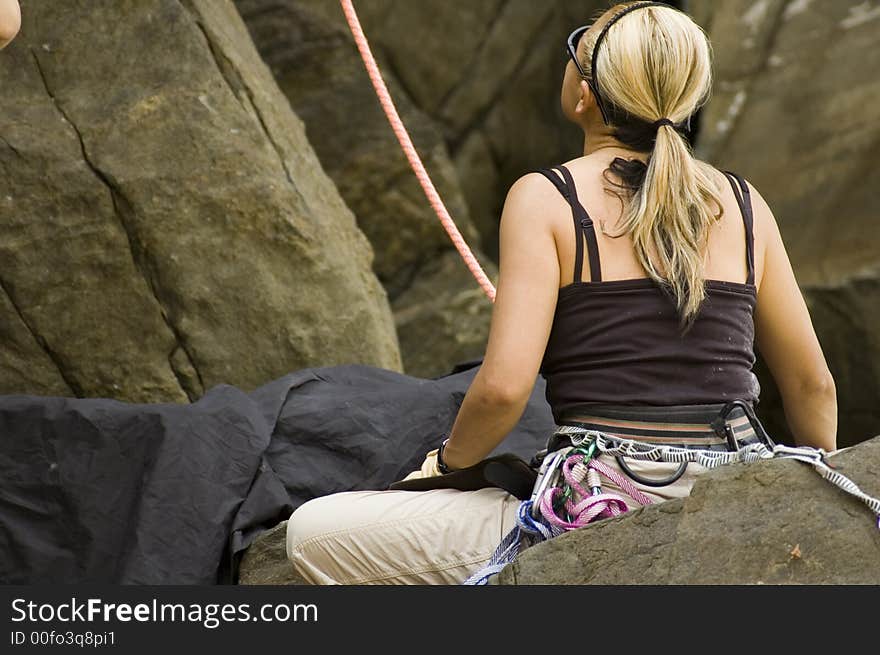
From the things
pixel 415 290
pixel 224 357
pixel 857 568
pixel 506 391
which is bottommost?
pixel 415 290

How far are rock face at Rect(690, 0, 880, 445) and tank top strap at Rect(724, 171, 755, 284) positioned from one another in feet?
12.1

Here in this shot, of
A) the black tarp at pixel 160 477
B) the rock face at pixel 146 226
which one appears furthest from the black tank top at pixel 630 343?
the rock face at pixel 146 226

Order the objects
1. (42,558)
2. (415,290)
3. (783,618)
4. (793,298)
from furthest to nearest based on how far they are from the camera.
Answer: (415,290) < (42,558) < (793,298) < (783,618)

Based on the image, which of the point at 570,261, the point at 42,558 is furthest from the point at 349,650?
the point at 42,558

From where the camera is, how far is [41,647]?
77.7 inches

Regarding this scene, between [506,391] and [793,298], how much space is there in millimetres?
658

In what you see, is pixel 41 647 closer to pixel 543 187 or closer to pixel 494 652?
pixel 494 652

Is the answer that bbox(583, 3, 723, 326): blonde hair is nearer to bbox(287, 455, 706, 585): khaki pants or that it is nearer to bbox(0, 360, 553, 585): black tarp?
bbox(287, 455, 706, 585): khaki pants

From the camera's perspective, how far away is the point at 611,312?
7.42 feet

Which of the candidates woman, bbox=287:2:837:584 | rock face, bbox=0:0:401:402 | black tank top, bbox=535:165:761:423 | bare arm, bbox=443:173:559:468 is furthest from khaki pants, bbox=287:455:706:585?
rock face, bbox=0:0:401:402

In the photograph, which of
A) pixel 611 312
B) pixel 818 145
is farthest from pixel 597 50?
pixel 818 145

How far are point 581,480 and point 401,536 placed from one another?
0.34 m

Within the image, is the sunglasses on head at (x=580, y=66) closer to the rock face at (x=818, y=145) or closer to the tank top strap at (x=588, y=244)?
the tank top strap at (x=588, y=244)

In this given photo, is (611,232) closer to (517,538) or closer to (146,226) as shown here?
(517,538)
